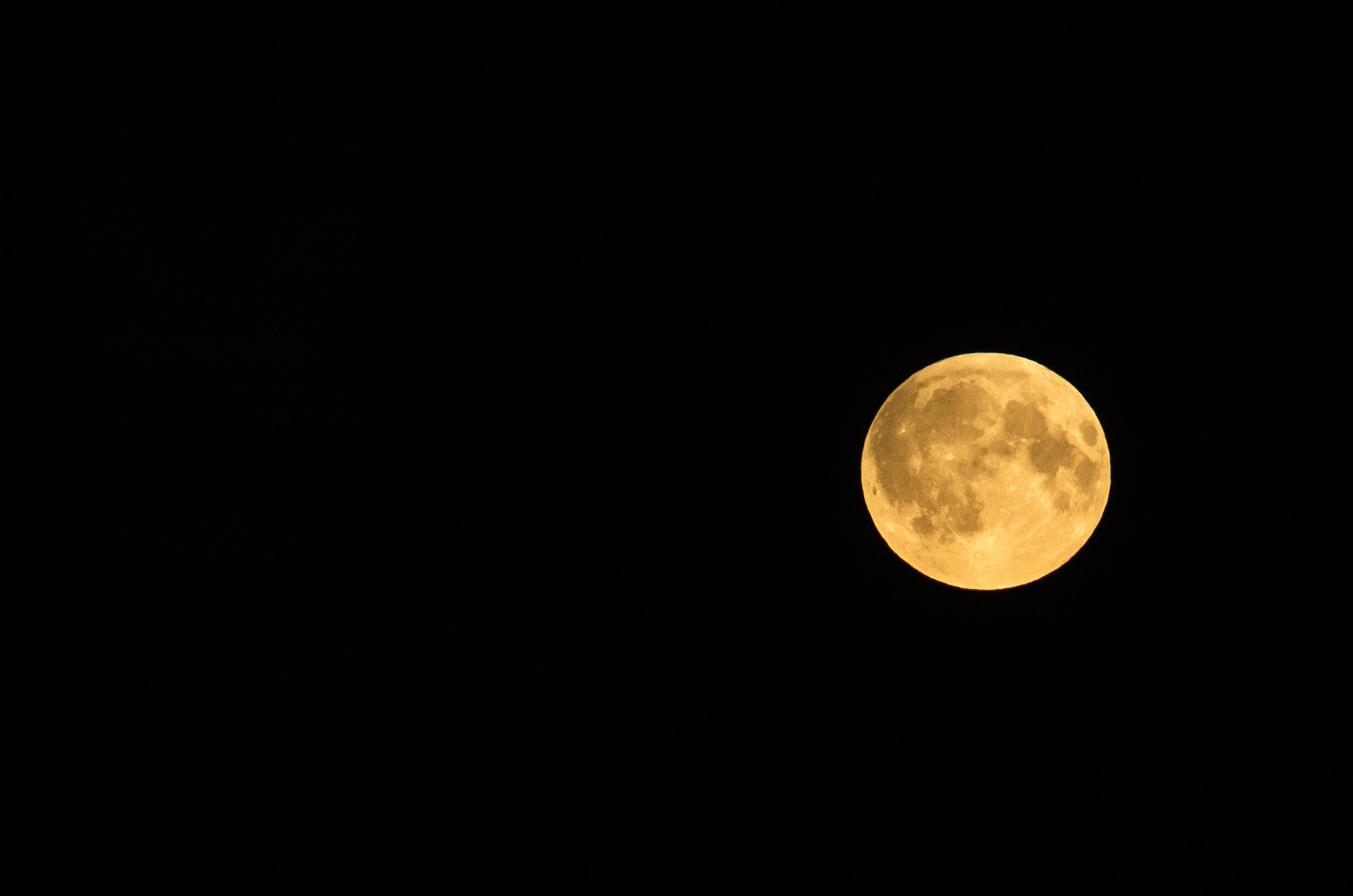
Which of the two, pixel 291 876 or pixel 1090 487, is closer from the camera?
pixel 1090 487

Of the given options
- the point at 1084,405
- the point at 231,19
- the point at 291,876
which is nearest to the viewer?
the point at 1084,405

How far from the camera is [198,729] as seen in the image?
3.39m

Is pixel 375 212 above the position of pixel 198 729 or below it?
above

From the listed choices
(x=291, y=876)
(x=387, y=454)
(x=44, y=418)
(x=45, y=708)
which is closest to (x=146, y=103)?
(x=44, y=418)

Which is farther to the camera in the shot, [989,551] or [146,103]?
[146,103]

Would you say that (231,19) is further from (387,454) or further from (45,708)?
(45,708)

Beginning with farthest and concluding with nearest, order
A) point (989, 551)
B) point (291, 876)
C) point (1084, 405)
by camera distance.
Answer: point (291, 876), point (1084, 405), point (989, 551)

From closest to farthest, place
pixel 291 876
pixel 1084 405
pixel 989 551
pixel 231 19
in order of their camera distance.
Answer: pixel 989 551, pixel 1084 405, pixel 291 876, pixel 231 19

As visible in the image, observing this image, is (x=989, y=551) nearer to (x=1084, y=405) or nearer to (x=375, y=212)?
(x=1084, y=405)

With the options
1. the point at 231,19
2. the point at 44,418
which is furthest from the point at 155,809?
the point at 231,19

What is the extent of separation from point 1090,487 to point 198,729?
4187 mm

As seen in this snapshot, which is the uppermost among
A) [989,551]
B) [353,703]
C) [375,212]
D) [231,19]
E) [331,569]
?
[231,19]

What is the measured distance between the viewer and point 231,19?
3459 millimetres

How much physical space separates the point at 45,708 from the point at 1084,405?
486cm
